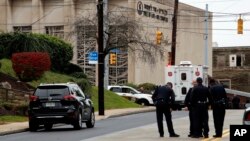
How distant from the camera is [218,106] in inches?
756

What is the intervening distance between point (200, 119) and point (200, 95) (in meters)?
0.72

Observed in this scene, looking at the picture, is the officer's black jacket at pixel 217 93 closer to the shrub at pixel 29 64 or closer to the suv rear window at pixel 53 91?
the suv rear window at pixel 53 91

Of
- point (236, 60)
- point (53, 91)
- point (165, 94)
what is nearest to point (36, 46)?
point (53, 91)

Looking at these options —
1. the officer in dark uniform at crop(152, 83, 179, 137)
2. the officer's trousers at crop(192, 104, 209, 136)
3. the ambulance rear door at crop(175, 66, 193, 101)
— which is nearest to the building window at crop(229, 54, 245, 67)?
the ambulance rear door at crop(175, 66, 193, 101)

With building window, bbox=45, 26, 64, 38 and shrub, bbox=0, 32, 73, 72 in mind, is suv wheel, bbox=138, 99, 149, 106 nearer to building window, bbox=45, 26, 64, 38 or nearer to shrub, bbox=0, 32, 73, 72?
shrub, bbox=0, 32, 73, 72

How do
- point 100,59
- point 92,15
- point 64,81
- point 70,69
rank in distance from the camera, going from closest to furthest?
point 100,59 → point 64,81 → point 70,69 → point 92,15

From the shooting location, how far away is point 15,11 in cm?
6662

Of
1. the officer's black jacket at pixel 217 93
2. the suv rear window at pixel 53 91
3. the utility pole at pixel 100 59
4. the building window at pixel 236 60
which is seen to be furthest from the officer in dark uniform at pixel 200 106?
the building window at pixel 236 60

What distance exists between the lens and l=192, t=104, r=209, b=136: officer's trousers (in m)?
19.1

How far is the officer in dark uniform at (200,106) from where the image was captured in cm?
1906

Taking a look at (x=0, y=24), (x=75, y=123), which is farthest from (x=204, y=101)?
(x=0, y=24)

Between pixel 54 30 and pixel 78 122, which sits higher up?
pixel 54 30

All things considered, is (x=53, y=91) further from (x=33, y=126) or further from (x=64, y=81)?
(x=64, y=81)

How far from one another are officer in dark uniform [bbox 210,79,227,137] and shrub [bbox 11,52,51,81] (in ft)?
67.6
